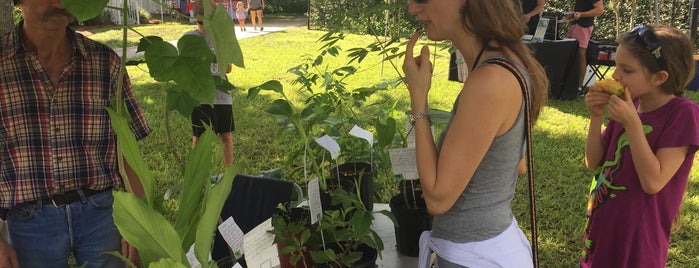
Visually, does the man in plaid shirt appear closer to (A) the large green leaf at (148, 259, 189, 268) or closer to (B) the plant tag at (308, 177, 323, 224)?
(B) the plant tag at (308, 177, 323, 224)

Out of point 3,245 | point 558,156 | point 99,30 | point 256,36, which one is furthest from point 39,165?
point 99,30

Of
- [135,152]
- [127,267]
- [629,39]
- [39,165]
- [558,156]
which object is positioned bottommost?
[558,156]

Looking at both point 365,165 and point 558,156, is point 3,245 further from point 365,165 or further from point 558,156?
point 558,156

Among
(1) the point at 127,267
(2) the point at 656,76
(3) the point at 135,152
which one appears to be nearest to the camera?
(3) the point at 135,152

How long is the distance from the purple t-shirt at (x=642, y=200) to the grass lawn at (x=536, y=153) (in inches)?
27.6

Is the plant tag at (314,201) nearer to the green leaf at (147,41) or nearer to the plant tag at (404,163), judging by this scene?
the plant tag at (404,163)

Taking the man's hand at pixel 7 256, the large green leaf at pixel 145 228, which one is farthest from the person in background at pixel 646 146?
the man's hand at pixel 7 256

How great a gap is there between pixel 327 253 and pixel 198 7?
189 centimetres

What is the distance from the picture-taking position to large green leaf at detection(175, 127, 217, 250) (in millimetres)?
896

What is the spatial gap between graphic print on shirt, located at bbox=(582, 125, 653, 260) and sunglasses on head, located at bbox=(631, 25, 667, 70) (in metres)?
0.20

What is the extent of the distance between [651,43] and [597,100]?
22cm

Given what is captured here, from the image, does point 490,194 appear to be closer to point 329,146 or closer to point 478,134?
point 478,134

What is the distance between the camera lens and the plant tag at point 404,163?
1.55m

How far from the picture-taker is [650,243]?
5.23ft
